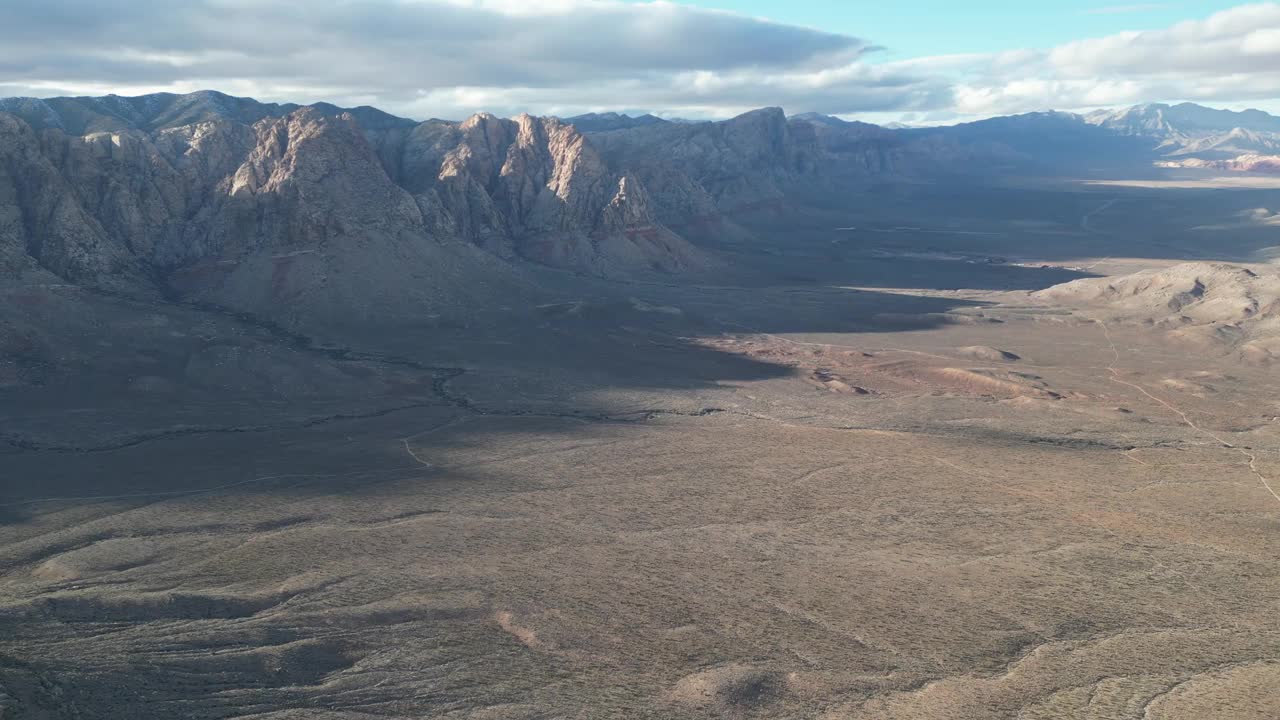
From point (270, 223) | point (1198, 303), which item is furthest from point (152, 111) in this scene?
point (1198, 303)

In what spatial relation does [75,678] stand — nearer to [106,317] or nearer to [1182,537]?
[1182,537]

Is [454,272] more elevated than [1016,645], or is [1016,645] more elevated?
[454,272]

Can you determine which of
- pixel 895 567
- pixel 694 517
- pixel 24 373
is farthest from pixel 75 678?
pixel 24 373

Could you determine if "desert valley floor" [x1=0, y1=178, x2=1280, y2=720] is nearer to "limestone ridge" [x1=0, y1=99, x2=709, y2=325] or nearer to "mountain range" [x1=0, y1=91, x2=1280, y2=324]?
"limestone ridge" [x1=0, y1=99, x2=709, y2=325]

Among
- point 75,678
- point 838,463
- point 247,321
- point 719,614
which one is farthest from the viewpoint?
point 247,321

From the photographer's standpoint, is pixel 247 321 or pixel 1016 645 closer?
pixel 1016 645

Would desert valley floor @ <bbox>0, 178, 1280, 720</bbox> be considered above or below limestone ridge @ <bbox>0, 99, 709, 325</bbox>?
below

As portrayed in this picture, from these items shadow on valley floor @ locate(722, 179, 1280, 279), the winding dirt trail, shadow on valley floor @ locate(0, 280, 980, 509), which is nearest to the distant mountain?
shadow on valley floor @ locate(722, 179, 1280, 279)

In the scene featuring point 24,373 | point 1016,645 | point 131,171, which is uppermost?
point 131,171

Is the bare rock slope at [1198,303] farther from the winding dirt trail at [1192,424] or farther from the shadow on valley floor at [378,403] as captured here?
the shadow on valley floor at [378,403]
